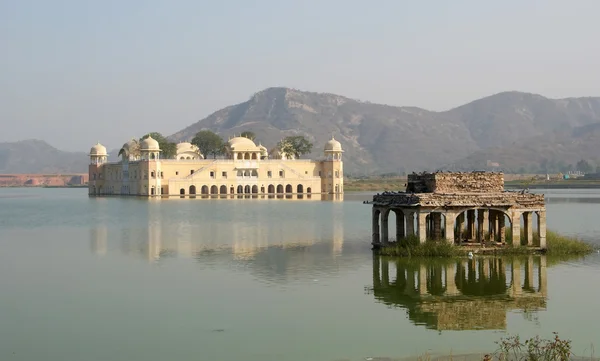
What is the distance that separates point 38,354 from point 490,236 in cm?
1970

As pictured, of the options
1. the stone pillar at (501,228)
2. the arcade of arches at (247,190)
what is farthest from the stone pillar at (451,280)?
the arcade of arches at (247,190)

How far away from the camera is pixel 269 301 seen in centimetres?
2086

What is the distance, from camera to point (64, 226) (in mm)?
47531

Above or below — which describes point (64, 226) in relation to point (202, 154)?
below

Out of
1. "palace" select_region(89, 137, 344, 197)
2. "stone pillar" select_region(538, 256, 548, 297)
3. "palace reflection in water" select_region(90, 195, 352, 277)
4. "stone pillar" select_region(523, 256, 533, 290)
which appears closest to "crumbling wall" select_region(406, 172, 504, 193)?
"stone pillar" select_region(523, 256, 533, 290)

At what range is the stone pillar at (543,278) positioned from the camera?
2244 cm

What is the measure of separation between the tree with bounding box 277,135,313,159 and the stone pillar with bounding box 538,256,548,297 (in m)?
88.9

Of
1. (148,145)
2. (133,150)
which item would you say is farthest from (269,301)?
(133,150)

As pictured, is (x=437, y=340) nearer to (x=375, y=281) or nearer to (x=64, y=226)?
(x=375, y=281)

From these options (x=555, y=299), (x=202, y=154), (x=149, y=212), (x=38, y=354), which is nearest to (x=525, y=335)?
(x=555, y=299)

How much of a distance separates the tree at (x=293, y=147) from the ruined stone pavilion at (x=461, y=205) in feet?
280

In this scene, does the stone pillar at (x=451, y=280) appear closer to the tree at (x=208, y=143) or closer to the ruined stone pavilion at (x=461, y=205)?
the ruined stone pavilion at (x=461, y=205)

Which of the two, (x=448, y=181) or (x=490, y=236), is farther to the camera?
(x=490, y=236)

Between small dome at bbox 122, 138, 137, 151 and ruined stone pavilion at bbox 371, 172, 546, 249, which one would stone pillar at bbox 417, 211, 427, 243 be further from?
small dome at bbox 122, 138, 137, 151
